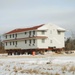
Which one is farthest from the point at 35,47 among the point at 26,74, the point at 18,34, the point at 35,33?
the point at 26,74

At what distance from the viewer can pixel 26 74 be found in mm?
13148

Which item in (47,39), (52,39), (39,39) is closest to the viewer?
(39,39)

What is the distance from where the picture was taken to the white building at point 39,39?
2238 inches

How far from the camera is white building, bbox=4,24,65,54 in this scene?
5684cm

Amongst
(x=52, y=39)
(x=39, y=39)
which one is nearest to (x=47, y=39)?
(x=52, y=39)

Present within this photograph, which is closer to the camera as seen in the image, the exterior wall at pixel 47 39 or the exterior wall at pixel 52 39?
the exterior wall at pixel 47 39

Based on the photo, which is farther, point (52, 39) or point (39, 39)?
point (52, 39)

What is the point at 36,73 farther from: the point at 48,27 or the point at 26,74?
the point at 48,27

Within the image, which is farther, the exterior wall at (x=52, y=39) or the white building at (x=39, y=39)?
the exterior wall at (x=52, y=39)

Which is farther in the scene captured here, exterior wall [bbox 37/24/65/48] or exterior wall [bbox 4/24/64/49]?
exterior wall [bbox 37/24/65/48]

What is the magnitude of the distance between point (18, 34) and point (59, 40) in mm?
10419

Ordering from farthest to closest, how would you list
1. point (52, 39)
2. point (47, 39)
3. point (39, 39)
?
point (52, 39), point (47, 39), point (39, 39)

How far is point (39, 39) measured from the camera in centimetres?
5675

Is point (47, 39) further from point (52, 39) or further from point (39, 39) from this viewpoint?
point (39, 39)
